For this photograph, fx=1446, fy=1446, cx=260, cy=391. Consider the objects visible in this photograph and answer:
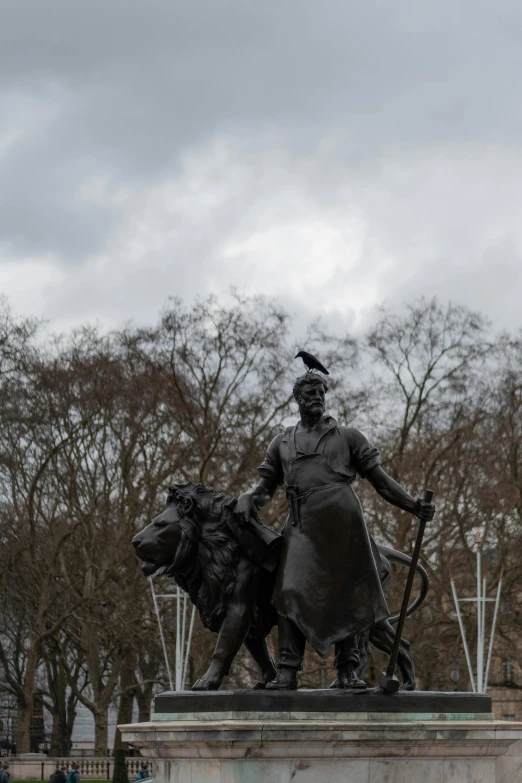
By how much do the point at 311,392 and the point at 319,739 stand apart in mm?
2560

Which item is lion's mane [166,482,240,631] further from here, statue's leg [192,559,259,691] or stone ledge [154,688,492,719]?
stone ledge [154,688,492,719]

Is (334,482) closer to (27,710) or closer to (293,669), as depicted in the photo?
(293,669)

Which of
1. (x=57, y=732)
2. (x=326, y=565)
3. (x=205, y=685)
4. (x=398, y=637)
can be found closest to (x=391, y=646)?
(x=398, y=637)

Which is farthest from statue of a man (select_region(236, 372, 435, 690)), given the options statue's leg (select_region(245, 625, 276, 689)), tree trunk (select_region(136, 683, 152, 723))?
tree trunk (select_region(136, 683, 152, 723))

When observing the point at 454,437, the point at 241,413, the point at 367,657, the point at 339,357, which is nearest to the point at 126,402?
the point at 241,413

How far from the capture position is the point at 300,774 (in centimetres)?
952

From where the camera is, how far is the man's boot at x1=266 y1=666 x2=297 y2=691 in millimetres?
10000

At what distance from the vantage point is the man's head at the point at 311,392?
10656 mm

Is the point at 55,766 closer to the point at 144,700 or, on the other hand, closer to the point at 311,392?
the point at 144,700

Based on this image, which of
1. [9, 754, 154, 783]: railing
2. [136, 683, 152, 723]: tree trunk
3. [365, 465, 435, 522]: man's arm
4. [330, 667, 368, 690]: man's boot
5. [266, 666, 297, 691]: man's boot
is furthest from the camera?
[136, 683, 152, 723]: tree trunk

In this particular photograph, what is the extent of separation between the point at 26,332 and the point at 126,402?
3.47 meters

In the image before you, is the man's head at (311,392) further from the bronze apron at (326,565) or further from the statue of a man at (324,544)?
the bronze apron at (326,565)

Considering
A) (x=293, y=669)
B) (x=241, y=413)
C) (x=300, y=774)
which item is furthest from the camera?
(x=241, y=413)

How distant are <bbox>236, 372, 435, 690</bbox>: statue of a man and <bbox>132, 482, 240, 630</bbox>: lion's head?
265mm
